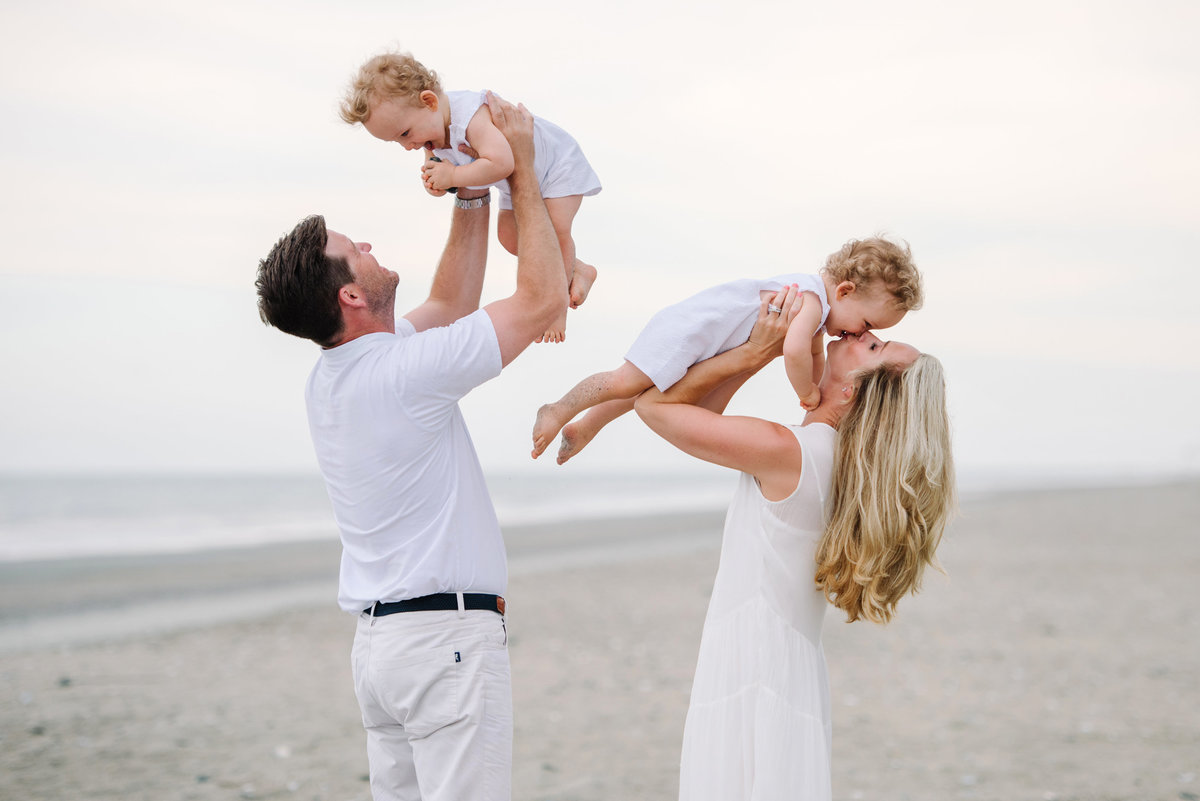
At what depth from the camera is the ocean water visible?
2148 cm

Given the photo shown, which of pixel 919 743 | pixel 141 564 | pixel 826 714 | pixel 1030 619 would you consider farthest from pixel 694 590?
pixel 826 714

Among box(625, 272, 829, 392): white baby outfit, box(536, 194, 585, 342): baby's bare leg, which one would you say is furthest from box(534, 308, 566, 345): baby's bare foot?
box(625, 272, 829, 392): white baby outfit

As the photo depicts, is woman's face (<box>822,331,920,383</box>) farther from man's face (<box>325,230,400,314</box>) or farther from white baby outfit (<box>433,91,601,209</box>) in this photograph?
man's face (<box>325,230,400,314</box>)

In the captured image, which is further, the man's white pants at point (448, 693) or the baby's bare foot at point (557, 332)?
the baby's bare foot at point (557, 332)

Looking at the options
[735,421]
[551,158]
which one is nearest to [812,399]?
[735,421]

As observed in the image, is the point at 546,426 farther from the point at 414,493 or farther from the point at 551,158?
the point at 551,158

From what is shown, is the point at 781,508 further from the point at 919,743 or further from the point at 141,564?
the point at 141,564

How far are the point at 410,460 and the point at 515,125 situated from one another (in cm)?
108

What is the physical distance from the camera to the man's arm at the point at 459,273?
3.37 m

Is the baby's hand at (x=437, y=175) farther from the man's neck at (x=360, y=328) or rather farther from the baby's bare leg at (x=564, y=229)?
the man's neck at (x=360, y=328)

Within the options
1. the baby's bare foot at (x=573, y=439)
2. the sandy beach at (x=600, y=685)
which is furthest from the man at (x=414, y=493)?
the sandy beach at (x=600, y=685)

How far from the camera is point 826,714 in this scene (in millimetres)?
3059

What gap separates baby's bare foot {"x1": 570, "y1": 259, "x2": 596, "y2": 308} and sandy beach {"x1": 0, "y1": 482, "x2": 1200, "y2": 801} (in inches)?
158

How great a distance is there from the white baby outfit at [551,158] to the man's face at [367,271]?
1.75 ft
